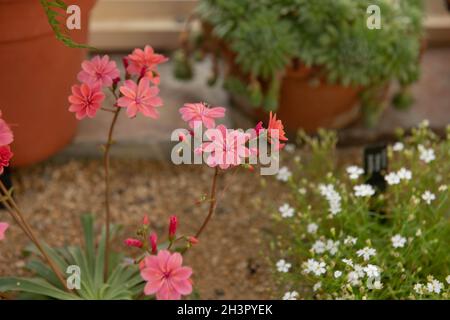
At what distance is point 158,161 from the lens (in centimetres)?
244

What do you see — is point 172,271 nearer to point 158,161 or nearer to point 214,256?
point 214,256

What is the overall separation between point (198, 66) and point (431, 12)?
0.90 meters

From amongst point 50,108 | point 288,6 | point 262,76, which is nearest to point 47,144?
point 50,108

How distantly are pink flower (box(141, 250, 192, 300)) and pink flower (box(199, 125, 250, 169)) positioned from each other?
0.56 ft

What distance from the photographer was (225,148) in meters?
1.32

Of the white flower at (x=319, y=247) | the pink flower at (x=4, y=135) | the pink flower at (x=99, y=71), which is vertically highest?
the pink flower at (x=99, y=71)

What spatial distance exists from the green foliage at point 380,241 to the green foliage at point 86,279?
1.14ft

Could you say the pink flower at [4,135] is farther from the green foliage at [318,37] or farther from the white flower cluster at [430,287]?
the green foliage at [318,37]

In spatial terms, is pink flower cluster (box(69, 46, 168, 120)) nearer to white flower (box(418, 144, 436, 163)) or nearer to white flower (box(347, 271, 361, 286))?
white flower (box(347, 271, 361, 286))

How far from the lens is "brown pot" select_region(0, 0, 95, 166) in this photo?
72.1 inches

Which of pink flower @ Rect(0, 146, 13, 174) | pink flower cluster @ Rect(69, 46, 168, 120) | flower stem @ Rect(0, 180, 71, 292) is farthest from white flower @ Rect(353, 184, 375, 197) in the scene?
pink flower @ Rect(0, 146, 13, 174)

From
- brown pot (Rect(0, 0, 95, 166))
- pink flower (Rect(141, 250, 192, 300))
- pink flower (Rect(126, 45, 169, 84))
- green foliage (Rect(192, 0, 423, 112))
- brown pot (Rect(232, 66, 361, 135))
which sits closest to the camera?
pink flower (Rect(141, 250, 192, 300))

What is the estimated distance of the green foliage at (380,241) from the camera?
5.50 ft

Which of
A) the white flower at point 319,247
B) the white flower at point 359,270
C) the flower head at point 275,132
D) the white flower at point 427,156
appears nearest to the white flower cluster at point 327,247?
the white flower at point 319,247
